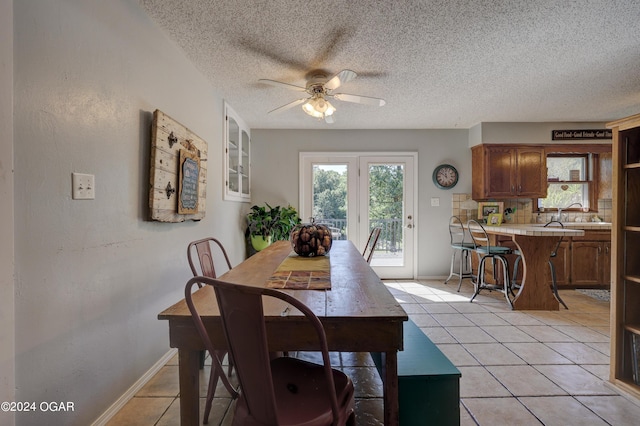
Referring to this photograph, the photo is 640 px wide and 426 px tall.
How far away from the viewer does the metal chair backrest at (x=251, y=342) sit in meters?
0.83

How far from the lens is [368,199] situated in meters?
4.72

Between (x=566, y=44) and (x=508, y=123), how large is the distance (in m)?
2.24

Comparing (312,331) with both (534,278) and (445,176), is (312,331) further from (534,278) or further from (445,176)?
(445,176)

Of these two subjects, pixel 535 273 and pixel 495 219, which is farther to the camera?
pixel 495 219

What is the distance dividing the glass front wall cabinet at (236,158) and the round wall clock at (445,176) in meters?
2.84

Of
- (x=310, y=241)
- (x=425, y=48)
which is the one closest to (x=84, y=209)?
(x=310, y=241)

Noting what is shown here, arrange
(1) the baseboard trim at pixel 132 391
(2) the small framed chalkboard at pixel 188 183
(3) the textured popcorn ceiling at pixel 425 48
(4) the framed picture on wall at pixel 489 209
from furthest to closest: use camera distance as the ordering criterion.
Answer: (4) the framed picture on wall at pixel 489 209
(2) the small framed chalkboard at pixel 188 183
(3) the textured popcorn ceiling at pixel 425 48
(1) the baseboard trim at pixel 132 391

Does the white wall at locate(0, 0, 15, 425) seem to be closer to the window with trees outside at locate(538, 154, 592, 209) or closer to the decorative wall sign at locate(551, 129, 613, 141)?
the decorative wall sign at locate(551, 129, 613, 141)

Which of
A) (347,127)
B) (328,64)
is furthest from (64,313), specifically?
(347,127)

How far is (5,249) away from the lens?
1057 millimetres

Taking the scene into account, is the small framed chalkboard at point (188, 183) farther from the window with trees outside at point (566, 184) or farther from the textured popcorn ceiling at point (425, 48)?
the window with trees outside at point (566, 184)

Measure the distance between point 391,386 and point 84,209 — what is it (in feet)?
4.95

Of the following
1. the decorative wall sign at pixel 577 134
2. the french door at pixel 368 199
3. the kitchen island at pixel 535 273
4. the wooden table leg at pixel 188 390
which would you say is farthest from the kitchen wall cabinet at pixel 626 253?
the decorative wall sign at pixel 577 134

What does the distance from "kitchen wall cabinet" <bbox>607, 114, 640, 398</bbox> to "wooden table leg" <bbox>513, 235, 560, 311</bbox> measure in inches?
57.0
